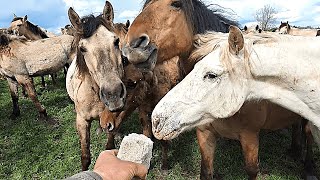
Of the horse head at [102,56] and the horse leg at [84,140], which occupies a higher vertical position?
the horse head at [102,56]

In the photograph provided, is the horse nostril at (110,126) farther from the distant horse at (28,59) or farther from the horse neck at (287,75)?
the distant horse at (28,59)

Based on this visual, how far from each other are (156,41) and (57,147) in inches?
136

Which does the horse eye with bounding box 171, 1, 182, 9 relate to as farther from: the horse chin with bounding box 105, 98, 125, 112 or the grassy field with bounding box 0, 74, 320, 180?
the grassy field with bounding box 0, 74, 320, 180

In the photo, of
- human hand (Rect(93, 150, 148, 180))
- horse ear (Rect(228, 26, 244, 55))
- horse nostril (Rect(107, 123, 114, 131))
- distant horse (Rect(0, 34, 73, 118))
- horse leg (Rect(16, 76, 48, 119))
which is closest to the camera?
human hand (Rect(93, 150, 148, 180))

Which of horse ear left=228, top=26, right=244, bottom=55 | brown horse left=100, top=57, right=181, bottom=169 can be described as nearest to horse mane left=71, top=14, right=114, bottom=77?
brown horse left=100, top=57, right=181, bottom=169

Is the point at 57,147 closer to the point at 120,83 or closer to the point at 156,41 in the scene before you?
the point at 120,83

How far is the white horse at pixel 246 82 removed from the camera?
8.07 feet

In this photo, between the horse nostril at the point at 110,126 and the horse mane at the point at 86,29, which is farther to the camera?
the horse nostril at the point at 110,126

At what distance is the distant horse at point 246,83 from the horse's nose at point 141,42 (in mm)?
982

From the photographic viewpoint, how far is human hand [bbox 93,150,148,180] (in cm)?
150

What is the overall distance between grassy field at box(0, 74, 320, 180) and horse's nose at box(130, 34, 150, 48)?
2.29 m

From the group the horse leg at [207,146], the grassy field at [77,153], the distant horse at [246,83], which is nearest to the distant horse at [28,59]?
the grassy field at [77,153]

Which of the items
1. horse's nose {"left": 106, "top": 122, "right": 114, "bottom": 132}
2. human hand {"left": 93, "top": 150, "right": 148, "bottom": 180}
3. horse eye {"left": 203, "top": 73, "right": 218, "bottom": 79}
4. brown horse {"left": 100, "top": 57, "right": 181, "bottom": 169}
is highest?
horse eye {"left": 203, "top": 73, "right": 218, "bottom": 79}

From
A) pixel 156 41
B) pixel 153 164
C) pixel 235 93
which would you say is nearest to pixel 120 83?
pixel 156 41
